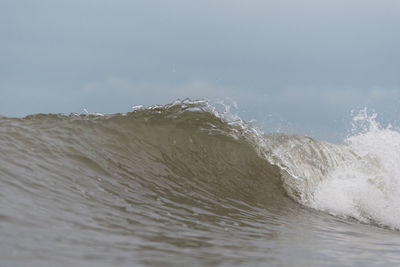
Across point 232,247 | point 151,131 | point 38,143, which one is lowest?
point 232,247

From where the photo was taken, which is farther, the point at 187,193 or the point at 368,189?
the point at 368,189

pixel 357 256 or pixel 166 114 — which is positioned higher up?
pixel 166 114

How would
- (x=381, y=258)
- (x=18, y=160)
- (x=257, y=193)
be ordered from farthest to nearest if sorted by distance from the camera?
1. (x=257, y=193)
2. (x=18, y=160)
3. (x=381, y=258)

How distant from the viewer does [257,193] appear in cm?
703

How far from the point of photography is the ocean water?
3090 millimetres

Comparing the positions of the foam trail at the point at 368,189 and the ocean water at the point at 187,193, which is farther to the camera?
the foam trail at the point at 368,189

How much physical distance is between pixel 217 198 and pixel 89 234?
123 inches

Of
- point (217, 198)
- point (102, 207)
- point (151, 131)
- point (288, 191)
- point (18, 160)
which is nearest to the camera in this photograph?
point (102, 207)

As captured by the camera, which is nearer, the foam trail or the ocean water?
the ocean water

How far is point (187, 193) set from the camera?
593cm

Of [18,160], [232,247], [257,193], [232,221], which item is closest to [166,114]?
[257,193]

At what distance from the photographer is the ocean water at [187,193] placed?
10.1ft

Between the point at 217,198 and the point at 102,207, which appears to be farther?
the point at 217,198

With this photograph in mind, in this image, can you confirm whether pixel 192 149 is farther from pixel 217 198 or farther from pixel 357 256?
pixel 357 256
